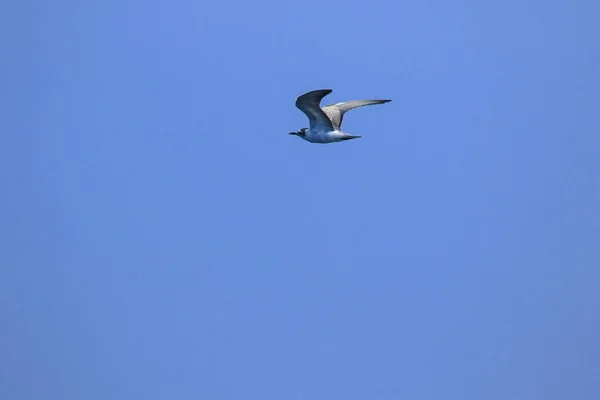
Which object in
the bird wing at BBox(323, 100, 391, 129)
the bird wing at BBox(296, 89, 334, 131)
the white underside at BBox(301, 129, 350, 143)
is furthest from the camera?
the bird wing at BBox(323, 100, 391, 129)

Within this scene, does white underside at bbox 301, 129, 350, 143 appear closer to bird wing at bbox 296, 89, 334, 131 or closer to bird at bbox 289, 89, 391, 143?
bird at bbox 289, 89, 391, 143

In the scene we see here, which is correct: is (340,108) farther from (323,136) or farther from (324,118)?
(324,118)

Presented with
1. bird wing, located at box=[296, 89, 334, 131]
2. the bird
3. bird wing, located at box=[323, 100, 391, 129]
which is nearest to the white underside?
the bird

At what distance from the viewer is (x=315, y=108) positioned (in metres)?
38.8

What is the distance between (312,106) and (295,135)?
11.8ft

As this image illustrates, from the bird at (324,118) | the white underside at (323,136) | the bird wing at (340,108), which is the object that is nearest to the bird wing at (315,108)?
the bird at (324,118)

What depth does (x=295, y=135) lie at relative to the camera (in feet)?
138

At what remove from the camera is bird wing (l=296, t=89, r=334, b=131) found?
36812 mm

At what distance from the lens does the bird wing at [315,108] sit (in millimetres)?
36812

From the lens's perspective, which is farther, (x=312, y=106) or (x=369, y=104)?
(x=369, y=104)

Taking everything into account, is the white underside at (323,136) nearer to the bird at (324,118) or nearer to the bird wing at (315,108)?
the bird at (324,118)

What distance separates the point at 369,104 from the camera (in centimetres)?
4284

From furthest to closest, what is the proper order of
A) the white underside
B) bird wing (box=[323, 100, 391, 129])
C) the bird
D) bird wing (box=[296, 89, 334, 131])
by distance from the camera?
bird wing (box=[323, 100, 391, 129]) < the white underside < the bird < bird wing (box=[296, 89, 334, 131])

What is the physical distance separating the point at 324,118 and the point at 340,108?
2891 mm
